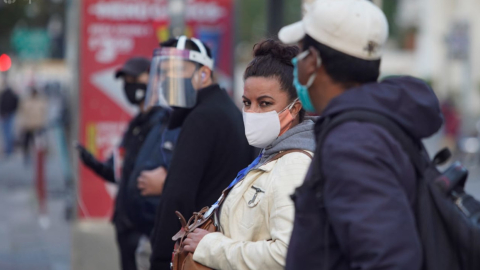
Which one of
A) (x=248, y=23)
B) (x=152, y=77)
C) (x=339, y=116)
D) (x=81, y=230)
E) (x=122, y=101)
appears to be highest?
(x=339, y=116)

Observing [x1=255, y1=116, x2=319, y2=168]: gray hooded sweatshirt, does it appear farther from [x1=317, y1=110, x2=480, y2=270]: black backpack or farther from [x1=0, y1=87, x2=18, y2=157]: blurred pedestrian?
[x1=0, y1=87, x2=18, y2=157]: blurred pedestrian

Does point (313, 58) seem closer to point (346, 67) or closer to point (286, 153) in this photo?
point (346, 67)

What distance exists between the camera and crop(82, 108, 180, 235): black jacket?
4.46 meters

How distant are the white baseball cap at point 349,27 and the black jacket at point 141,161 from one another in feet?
7.88

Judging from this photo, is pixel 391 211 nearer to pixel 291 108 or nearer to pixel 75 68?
pixel 291 108

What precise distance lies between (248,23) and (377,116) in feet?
197

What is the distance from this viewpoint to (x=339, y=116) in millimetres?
1972

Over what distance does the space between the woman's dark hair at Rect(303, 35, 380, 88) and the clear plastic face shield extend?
5.73 feet

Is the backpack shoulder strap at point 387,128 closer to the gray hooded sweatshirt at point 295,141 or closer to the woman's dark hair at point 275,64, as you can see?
the gray hooded sweatshirt at point 295,141

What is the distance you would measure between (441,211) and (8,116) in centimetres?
2064

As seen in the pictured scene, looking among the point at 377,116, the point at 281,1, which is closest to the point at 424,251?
the point at 377,116

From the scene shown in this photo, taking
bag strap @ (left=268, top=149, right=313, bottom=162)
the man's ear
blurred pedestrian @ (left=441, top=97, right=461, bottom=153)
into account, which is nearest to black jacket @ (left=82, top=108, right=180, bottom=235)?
bag strap @ (left=268, top=149, right=313, bottom=162)

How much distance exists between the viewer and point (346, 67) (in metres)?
2.05

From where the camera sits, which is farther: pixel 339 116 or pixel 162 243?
pixel 162 243
